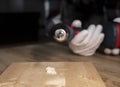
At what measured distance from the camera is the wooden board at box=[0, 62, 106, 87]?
62 centimetres

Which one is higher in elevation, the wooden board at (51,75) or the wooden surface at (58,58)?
the wooden board at (51,75)

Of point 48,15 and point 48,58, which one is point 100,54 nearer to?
point 48,58

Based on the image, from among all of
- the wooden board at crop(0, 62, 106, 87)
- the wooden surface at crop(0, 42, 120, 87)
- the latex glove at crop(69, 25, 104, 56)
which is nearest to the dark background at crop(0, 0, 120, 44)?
the wooden surface at crop(0, 42, 120, 87)

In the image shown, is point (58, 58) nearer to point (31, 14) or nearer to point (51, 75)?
point (51, 75)

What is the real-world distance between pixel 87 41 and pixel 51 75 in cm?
38

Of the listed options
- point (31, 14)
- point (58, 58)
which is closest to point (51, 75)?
point (58, 58)

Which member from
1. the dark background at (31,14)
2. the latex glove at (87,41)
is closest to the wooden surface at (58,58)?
the latex glove at (87,41)

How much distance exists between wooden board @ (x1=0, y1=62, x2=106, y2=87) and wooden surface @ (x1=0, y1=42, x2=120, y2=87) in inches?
2.2

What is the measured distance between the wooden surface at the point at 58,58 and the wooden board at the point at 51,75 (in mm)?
56

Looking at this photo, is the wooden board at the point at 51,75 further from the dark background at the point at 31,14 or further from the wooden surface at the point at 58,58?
the dark background at the point at 31,14

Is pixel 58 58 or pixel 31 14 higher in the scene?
pixel 31 14

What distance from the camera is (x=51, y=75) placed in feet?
2.33

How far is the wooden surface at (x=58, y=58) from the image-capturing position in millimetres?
784

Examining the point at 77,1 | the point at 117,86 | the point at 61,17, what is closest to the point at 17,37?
the point at 61,17
